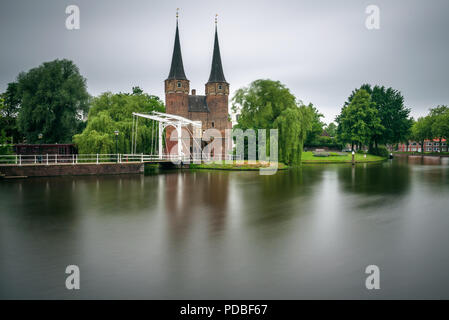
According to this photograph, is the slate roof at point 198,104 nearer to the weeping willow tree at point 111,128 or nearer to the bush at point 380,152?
the weeping willow tree at point 111,128

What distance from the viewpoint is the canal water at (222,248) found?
15.3ft

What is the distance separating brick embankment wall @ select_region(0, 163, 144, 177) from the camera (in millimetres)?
20719

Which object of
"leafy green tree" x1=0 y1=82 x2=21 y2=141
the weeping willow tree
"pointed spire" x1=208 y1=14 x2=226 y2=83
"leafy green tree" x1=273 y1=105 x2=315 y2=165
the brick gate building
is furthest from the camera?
"pointed spire" x1=208 y1=14 x2=226 y2=83

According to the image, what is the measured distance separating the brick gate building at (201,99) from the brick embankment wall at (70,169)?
16.0 m

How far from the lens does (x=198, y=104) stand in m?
45.0

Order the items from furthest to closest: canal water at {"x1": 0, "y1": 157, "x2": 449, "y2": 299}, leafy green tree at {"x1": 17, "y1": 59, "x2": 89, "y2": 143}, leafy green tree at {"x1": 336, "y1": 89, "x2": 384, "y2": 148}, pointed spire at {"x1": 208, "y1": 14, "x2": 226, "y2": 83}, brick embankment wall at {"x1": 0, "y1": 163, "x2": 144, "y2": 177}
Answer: leafy green tree at {"x1": 336, "y1": 89, "x2": 384, "y2": 148} → pointed spire at {"x1": 208, "y1": 14, "x2": 226, "y2": 83} → leafy green tree at {"x1": 17, "y1": 59, "x2": 89, "y2": 143} → brick embankment wall at {"x1": 0, "y1": 163, "x2": 144, "y2": 177} → canal water at {"x1": 0, "y1": 157, "x2": 449, "y2": 299}

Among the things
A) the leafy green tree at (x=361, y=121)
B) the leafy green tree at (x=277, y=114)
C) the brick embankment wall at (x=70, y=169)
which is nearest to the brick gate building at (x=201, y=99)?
the leafy green tree at (x=277, y=114)

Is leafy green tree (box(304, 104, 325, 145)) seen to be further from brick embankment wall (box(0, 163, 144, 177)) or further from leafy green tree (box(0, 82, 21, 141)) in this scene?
leafy green tree (box(0, 82, 21, 141))

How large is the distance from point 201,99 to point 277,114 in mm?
17059

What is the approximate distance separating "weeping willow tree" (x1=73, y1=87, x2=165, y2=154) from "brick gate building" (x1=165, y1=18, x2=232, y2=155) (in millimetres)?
5367

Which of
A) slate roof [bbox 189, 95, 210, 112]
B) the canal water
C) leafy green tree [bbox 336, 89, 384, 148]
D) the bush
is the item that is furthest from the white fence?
the bush

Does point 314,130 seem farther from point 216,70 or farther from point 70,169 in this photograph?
point 70,169

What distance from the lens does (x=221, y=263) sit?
555cm

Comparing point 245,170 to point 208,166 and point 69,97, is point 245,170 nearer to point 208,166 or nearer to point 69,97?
point 208,166
